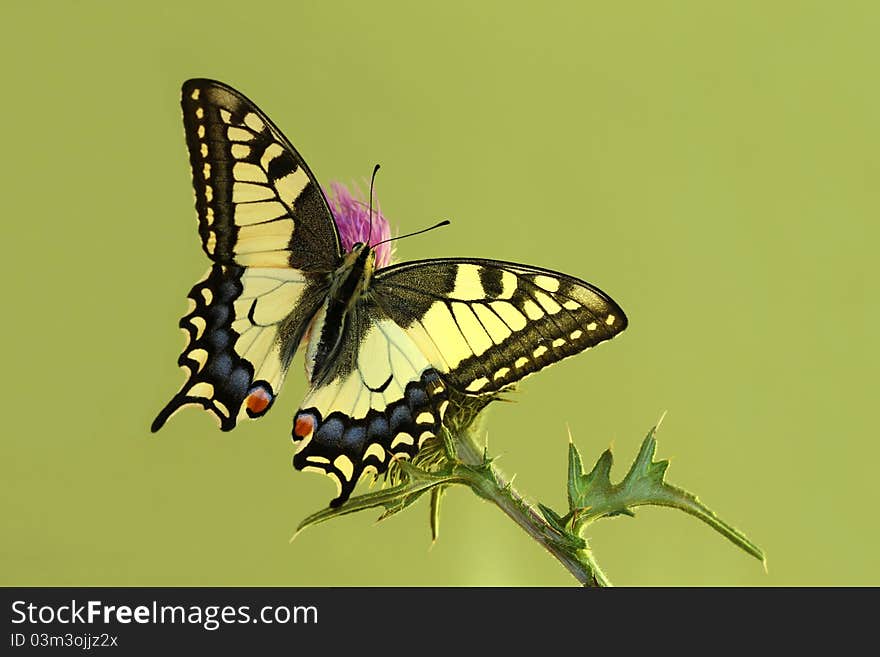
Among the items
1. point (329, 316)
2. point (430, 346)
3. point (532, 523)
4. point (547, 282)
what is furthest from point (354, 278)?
point (532, 523)

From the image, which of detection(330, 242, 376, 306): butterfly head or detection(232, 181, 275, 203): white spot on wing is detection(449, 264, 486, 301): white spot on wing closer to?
detection(330, 242, 376, 306): butterfly head

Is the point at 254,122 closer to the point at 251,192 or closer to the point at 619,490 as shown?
the point at 251,192

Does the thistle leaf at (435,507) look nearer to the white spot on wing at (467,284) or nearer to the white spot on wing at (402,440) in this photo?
the white spot on wing at (402,440)

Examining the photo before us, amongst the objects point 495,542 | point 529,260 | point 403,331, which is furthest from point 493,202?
point 403,331

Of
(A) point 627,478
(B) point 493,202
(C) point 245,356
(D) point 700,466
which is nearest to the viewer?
(A) point 627,478

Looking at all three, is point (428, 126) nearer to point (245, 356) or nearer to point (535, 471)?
point (535, 471)

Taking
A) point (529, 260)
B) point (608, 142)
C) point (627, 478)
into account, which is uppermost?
point (608, 142)
